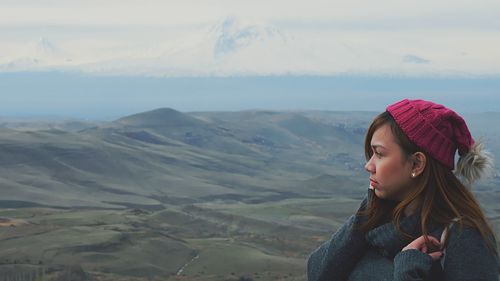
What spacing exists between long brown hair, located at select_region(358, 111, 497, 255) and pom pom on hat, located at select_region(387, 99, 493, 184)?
0.07m

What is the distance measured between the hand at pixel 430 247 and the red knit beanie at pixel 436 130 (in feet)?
1.91

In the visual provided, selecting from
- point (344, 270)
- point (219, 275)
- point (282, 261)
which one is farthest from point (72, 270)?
point (344, 270)

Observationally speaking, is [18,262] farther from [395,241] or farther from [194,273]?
[395,241]

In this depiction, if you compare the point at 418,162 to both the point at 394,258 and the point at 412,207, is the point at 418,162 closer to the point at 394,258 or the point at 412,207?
the point at 412,207

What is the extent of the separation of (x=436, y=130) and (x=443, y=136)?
65 mm

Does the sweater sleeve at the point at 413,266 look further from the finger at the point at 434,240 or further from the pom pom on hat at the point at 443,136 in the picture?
the pom pom on hat at the point at 443,136

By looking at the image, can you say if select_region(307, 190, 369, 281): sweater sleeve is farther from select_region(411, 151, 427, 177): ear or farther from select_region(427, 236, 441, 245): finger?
select_region(427, 236, 441, 245): finger

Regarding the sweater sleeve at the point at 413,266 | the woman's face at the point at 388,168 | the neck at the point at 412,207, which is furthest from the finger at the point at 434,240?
the woman's face at the point at 388,168

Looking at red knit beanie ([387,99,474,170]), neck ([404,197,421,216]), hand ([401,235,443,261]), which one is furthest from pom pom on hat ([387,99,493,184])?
hand ([401,235,443,261])

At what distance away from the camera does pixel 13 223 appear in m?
153

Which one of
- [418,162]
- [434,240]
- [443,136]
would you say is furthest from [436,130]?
[434,240]

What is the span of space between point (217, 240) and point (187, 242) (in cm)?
814

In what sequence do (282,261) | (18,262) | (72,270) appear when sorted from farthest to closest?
(282,261) → (18,262) → (72,270)

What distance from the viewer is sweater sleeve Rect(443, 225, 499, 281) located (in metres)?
5.72
